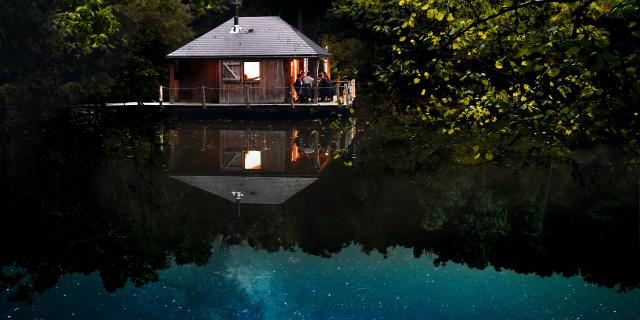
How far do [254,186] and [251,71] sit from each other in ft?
71.8

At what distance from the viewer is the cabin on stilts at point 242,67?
128 ft

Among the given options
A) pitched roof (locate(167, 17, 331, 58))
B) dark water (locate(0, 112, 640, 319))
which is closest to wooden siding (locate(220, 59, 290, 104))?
pitched roof (locate(167, 17, 331, 58))

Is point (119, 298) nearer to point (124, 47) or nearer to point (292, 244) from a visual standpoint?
point (292, 244)

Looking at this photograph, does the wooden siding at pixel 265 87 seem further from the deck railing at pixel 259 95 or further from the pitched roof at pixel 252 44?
the pitched roof at pixel 252 44

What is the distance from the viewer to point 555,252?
12.7 meters

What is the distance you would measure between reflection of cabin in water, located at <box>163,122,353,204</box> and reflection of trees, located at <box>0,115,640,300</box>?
0.62 meters

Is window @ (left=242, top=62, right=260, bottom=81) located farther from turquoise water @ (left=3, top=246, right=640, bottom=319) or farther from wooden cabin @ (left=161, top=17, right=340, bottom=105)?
turquoise water @ (left=3, top=246, right=640, bottom=319)

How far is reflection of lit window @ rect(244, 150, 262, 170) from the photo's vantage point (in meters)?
22.9

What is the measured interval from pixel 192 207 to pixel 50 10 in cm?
2171

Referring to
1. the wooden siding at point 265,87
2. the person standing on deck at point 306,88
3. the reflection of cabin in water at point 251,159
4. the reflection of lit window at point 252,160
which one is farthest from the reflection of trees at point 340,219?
the wooden siding at point 265,87

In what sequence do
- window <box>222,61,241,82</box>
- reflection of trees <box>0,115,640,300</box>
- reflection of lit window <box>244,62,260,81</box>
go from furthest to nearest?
reflection of lit window <box>244,62,260,81</box> → window <box>222,61,241,82</box> → reflection of trees <box>0,115,640,300</box>

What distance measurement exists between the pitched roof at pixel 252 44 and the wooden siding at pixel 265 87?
2.78 ft

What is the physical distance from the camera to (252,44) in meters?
39.9

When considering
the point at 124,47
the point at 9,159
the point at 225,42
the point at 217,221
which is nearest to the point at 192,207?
the point at 217,221
